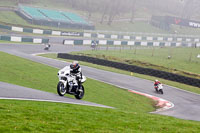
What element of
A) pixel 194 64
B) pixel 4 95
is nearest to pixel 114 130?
pixel 4 95

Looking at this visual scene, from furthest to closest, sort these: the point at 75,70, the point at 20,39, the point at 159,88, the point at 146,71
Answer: the point at 20,39 < the point at 146,71 < the point at 159,88 < the point at 75,70

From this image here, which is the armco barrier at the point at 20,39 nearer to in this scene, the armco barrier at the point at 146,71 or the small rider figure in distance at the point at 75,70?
the armco barrier at the point at 146,71

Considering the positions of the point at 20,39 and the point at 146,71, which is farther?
the point at 20,39

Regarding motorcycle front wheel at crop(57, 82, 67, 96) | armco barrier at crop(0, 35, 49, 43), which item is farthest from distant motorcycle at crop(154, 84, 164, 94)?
armco barrier at crop(0, 35, 49, 43)

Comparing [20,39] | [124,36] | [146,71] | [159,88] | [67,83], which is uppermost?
[124,36]

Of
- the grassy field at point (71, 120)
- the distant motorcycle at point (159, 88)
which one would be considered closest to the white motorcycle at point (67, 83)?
the grassy field at point (71, 120)

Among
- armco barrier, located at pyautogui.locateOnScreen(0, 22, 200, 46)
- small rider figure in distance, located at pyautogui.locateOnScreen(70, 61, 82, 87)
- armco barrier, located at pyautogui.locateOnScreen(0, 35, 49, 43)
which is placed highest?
armco barrier, located at pyautogui.locateOnScreen(0, 22, 200, 46)

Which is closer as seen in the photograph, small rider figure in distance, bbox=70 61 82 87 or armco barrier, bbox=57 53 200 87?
small rider figure in distance, bbox=70 61 82 87

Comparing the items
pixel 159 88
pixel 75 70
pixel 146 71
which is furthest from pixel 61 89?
pixel 146 71

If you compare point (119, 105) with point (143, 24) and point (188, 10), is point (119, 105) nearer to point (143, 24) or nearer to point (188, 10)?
point (143, 24)

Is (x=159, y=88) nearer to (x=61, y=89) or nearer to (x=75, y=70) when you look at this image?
(x=75, y=70)

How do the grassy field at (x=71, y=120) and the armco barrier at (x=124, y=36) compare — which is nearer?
the grassy field at (x=71, y=120)

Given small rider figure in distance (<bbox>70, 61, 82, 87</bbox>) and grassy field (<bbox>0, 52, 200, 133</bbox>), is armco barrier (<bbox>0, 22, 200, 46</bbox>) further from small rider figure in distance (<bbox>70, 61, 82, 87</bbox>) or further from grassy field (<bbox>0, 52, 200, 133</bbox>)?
grassy field (<bbox>0, 52, 200, 133</bbox>)

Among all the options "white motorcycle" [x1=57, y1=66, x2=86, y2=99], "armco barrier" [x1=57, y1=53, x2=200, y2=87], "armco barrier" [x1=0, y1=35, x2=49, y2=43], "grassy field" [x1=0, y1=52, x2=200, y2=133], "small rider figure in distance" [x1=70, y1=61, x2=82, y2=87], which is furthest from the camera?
"armco barrier" [x1=0, y1=35, x2=49, y2=43]
